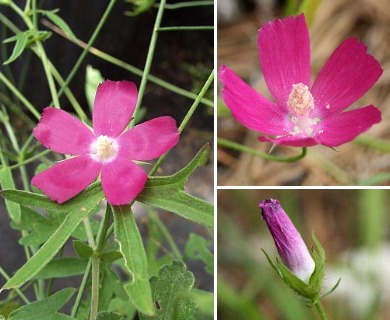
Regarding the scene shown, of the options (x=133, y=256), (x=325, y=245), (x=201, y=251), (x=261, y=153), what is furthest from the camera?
(x=325, y=245)

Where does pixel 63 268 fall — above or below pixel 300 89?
below

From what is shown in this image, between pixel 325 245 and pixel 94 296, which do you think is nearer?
pixel 94 296

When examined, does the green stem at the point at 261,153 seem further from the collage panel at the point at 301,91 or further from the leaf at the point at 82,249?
the leaf at the point at 82,249

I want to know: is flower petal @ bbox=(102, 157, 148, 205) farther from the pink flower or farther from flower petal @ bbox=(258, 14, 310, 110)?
flower petal @ bbox=(258, 14, 310, 110)

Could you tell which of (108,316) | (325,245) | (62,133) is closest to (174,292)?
(108,316)

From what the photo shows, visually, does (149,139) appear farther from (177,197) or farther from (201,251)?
(201,251)

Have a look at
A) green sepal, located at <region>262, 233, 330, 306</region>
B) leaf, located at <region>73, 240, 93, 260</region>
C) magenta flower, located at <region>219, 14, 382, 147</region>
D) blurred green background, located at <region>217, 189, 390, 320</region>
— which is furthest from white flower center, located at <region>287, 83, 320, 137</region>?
blurred green background, located at <region>217, 189, 390, 320</region>

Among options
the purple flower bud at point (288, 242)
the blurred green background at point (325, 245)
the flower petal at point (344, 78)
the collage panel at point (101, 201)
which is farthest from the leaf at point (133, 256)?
the blurred green background at point (325, 245)
